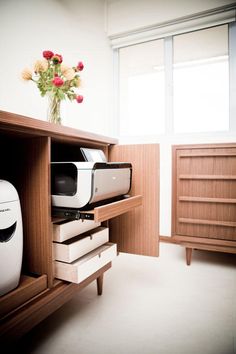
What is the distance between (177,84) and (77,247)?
2.18 metres

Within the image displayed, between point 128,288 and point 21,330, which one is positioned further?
point 128,288

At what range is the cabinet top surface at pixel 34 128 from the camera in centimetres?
79

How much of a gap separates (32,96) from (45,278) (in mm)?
1219

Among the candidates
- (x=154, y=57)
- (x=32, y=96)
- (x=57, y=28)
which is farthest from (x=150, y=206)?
(x=154, y=57)

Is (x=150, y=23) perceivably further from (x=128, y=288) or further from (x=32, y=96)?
(x=128, y=288)

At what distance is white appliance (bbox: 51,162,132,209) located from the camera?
97 centimetres

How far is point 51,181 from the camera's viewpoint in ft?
3.57

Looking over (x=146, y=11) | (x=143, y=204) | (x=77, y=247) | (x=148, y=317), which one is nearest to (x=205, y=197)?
(x=143, y=204)

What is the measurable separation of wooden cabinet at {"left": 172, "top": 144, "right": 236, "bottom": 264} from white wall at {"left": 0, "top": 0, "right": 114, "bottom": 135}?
103 centimetres

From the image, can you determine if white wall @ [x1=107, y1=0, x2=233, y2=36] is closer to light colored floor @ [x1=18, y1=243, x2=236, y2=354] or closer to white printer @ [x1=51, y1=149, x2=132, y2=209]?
white printer @ [x1=51, y1=149, x2=132, y2=209]

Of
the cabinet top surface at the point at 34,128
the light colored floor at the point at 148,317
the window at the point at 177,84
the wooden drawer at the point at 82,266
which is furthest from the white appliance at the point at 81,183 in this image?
the window at the point at 177,84

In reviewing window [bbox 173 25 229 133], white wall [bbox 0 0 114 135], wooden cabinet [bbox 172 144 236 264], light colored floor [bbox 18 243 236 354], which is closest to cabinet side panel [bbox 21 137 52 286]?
light colored floor [bbox 18 243 236 354]

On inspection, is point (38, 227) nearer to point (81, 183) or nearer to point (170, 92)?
point (81, 183)

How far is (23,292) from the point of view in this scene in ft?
2.93
